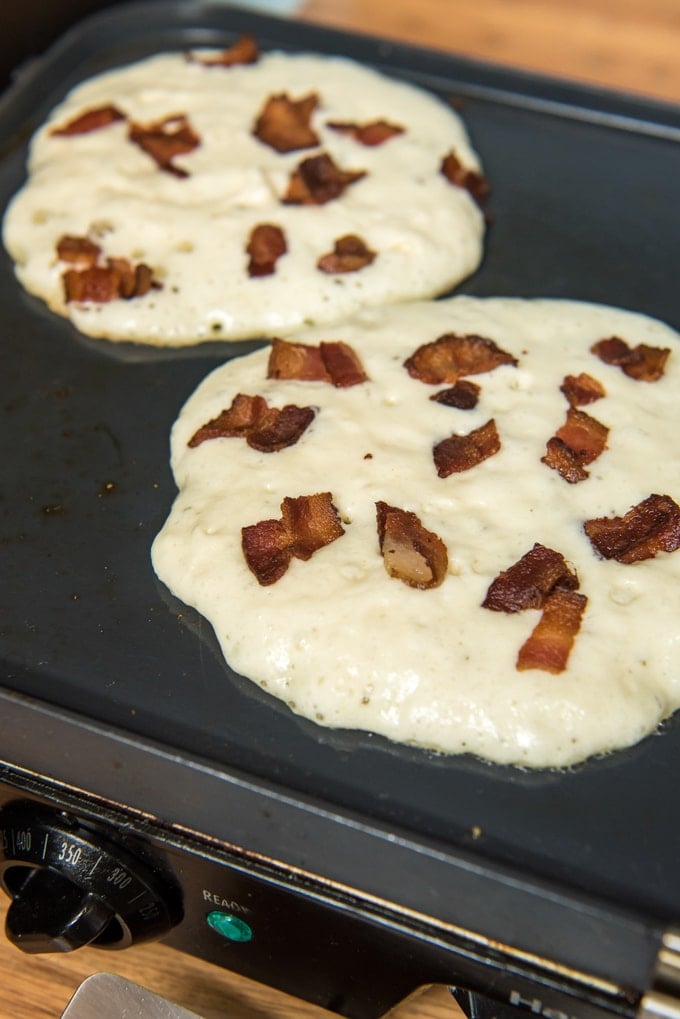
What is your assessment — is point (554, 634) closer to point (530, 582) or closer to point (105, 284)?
point (530, 582)

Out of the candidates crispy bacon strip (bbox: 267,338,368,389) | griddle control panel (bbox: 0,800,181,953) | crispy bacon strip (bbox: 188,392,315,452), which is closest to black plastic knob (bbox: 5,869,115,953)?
griddle control panel (bbox: 0,800,181,953)

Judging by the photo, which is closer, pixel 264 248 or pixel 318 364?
pixel 318 364

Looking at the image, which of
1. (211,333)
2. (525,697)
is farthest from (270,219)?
(525,697)

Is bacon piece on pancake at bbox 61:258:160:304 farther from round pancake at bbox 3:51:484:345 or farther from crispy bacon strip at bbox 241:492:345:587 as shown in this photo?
crispy bacon strip at bbox 241:492:345:587

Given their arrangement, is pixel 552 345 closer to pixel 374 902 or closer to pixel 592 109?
pixel 592 109

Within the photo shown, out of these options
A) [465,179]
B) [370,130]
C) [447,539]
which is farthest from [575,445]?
[370,130]
